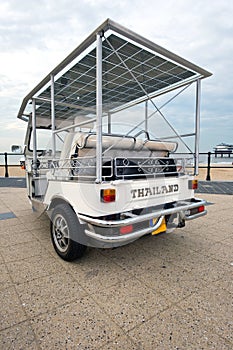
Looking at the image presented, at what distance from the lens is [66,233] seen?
2367 mm

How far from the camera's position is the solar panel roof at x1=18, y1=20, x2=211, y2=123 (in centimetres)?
234

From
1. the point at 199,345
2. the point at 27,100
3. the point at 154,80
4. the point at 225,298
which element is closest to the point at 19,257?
the point at 199,345

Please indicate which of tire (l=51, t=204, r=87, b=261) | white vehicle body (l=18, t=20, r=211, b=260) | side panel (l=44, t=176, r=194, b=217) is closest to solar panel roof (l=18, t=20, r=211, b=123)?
white vehicle body (l=18, t=20, r=211, b=260)

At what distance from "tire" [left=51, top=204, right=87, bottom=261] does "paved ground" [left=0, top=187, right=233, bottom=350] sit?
0.44 ft

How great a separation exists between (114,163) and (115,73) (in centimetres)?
187

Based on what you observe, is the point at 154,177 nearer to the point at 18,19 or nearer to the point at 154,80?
the point at 154,80

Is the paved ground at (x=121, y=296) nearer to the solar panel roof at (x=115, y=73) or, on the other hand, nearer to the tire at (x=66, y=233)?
the tire at (x=66, y=233)

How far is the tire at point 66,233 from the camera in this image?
221 cm

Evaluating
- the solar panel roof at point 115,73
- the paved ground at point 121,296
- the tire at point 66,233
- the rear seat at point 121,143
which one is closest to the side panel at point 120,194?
the tire at point 66,233

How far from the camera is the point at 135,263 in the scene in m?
2.42

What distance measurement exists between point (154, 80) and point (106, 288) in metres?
3.12

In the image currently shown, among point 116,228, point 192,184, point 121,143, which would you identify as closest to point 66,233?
point 116,228

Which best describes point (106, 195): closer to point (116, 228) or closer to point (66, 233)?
point (116, 228)

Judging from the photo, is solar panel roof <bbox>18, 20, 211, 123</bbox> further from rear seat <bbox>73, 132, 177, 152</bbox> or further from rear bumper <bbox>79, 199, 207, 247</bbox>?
rear bumper <bbox>79, 199, 207, 247</bbox>
